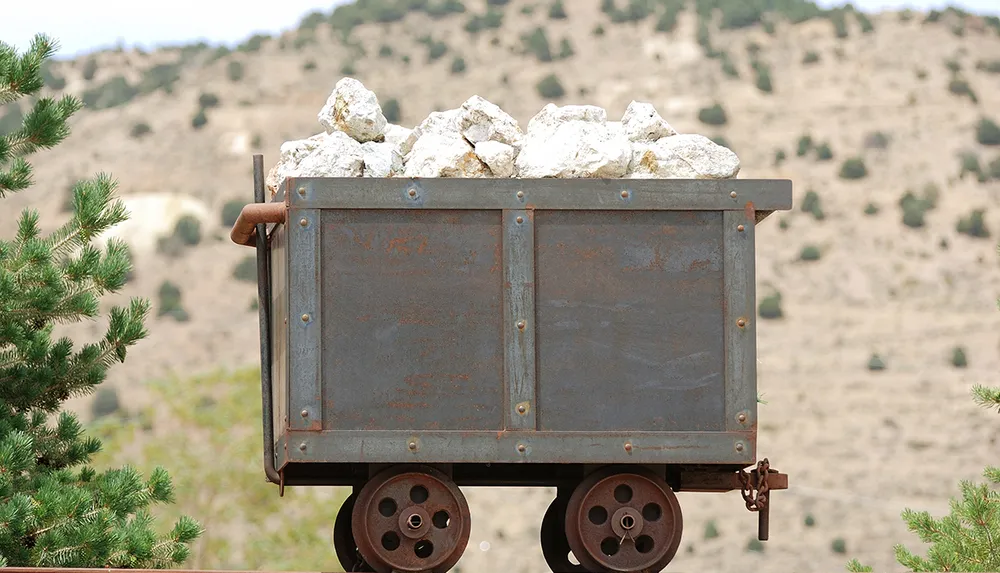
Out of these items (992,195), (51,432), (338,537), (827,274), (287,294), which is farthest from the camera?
(992,195)

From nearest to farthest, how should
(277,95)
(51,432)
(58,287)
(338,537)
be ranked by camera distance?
1. (338,537)
2. (58,287)
3. (51,432)
4. (277,95)

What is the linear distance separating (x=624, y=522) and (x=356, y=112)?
1714 millimetres

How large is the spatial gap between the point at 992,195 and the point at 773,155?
276 inches

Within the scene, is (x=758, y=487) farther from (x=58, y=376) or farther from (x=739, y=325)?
(x=58, y=376)

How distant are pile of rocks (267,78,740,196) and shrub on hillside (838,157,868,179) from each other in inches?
1691

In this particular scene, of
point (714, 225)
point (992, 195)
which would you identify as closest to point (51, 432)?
point (714, 225)

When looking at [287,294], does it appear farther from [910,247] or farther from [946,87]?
[946,87]

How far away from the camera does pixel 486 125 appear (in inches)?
209

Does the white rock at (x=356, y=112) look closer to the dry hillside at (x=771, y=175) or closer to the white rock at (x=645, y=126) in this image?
the white rock at (x=645, y=126)

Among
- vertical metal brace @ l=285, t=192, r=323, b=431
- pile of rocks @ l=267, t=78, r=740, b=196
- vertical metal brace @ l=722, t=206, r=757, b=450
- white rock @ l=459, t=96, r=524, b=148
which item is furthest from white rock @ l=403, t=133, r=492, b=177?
vertical metal brace @ l=722, t=206, r=757, b=450

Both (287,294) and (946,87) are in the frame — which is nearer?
(287,294)

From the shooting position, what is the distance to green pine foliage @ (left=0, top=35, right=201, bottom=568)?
6.13 m

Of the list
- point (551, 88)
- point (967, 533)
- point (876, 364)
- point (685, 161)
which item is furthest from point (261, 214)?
point (551, 88)

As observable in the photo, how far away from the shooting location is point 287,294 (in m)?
4.79
